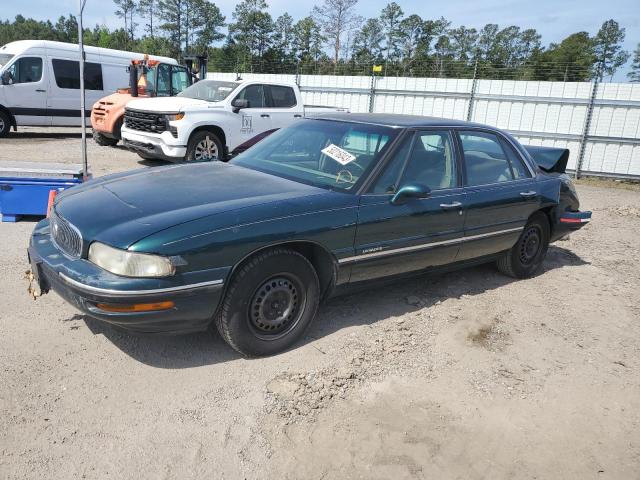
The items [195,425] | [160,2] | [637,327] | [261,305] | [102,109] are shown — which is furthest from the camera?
[160,2]

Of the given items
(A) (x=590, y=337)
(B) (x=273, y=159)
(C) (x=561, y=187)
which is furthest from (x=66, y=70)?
(A) (x=590, y=337)

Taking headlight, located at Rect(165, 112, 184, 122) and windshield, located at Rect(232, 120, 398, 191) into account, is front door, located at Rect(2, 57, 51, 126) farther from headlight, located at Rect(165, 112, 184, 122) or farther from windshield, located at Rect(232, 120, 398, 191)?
windshield, located at Rect(232, 120, 398, 191)

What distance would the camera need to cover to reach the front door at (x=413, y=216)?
3.64 m

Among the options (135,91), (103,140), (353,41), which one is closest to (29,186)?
(135,91)

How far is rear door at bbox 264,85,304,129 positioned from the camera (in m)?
10.5

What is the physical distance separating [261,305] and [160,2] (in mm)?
71042

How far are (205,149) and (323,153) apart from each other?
19.7ft

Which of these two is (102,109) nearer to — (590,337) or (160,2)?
(590,337)

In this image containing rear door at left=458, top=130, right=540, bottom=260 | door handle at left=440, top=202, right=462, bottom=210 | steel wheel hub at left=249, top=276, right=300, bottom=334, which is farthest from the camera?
rear door at left=458, top=130, right=540, bottom=260

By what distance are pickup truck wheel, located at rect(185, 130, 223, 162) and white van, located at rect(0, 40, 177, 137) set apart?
6.88 meters

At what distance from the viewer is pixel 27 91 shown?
1342 cm

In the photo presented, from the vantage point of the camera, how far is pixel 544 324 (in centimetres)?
429

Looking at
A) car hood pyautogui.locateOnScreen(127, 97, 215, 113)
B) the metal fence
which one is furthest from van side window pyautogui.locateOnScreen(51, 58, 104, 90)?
the metal fence

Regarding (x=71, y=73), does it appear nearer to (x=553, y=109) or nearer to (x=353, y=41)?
(x=553, y=109)
